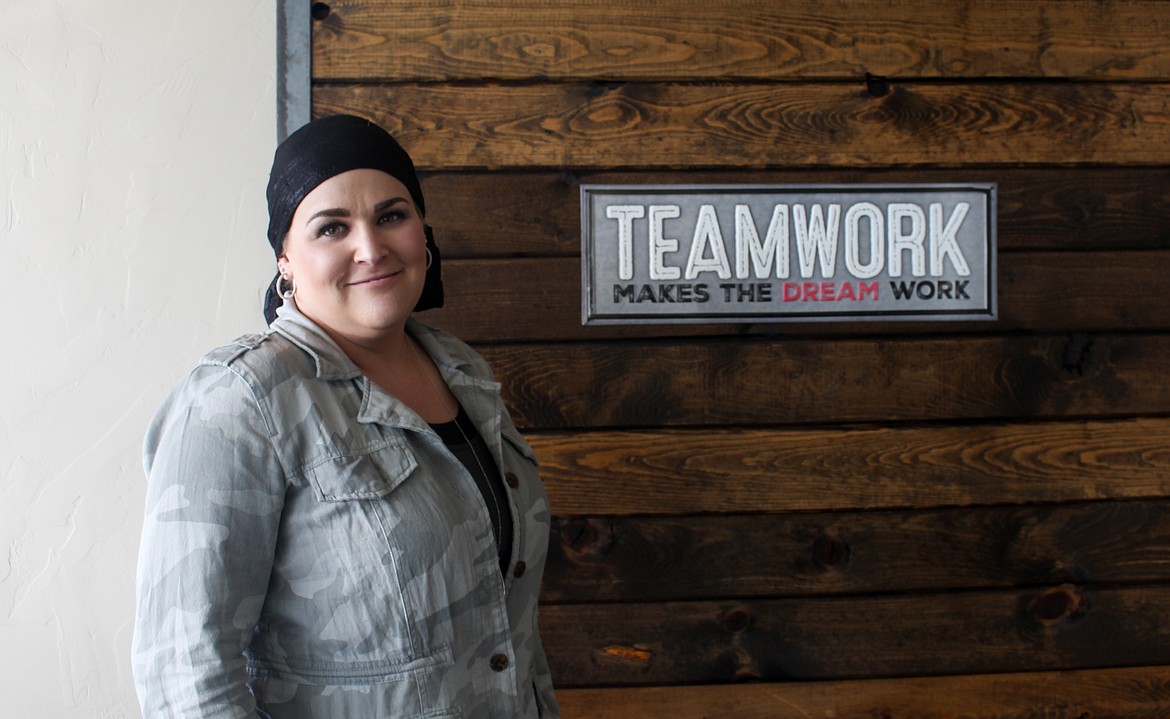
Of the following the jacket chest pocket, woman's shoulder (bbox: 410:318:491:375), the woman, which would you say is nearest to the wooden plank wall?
woman's shoulder (bbox: 410:318:491:375)

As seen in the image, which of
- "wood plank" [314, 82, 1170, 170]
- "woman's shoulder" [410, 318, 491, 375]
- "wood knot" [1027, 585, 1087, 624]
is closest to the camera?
"woman's shoulder" [410, 318, 491, 375]

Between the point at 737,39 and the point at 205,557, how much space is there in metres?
1.56

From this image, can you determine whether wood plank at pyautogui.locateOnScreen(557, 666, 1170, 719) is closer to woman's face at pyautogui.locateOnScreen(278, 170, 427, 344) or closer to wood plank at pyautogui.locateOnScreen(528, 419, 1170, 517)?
wood plank at pyautogui.locateOnScreen(528, 419, 1170, 517)

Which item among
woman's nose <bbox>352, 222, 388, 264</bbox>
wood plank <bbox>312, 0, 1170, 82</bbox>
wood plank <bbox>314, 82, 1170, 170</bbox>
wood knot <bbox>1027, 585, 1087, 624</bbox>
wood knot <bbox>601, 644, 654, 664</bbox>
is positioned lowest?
wood knot <bbox>601, 644, 654, 664</bbox>

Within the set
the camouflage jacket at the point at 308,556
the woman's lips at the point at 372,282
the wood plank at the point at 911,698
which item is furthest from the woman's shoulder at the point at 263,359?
the wood plank at the point at 911,698

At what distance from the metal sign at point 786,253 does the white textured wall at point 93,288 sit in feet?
2.51

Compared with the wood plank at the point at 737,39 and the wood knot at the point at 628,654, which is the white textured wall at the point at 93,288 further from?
the wood knot at the point at 628,654

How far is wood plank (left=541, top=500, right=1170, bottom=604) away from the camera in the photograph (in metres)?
1.96

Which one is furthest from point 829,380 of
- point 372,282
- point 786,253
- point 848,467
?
point 372,282

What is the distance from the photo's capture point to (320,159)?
3.92ft

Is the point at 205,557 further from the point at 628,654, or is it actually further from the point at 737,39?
the point at 737,39

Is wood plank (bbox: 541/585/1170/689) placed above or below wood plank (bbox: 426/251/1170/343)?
below

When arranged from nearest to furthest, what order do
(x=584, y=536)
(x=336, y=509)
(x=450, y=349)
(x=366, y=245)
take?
1. (x=336, y=509)
2. (x=366, y=245)
3. (x=450, y=349)
4. (x=584, y=536)

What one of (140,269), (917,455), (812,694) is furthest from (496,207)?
(812,694)
